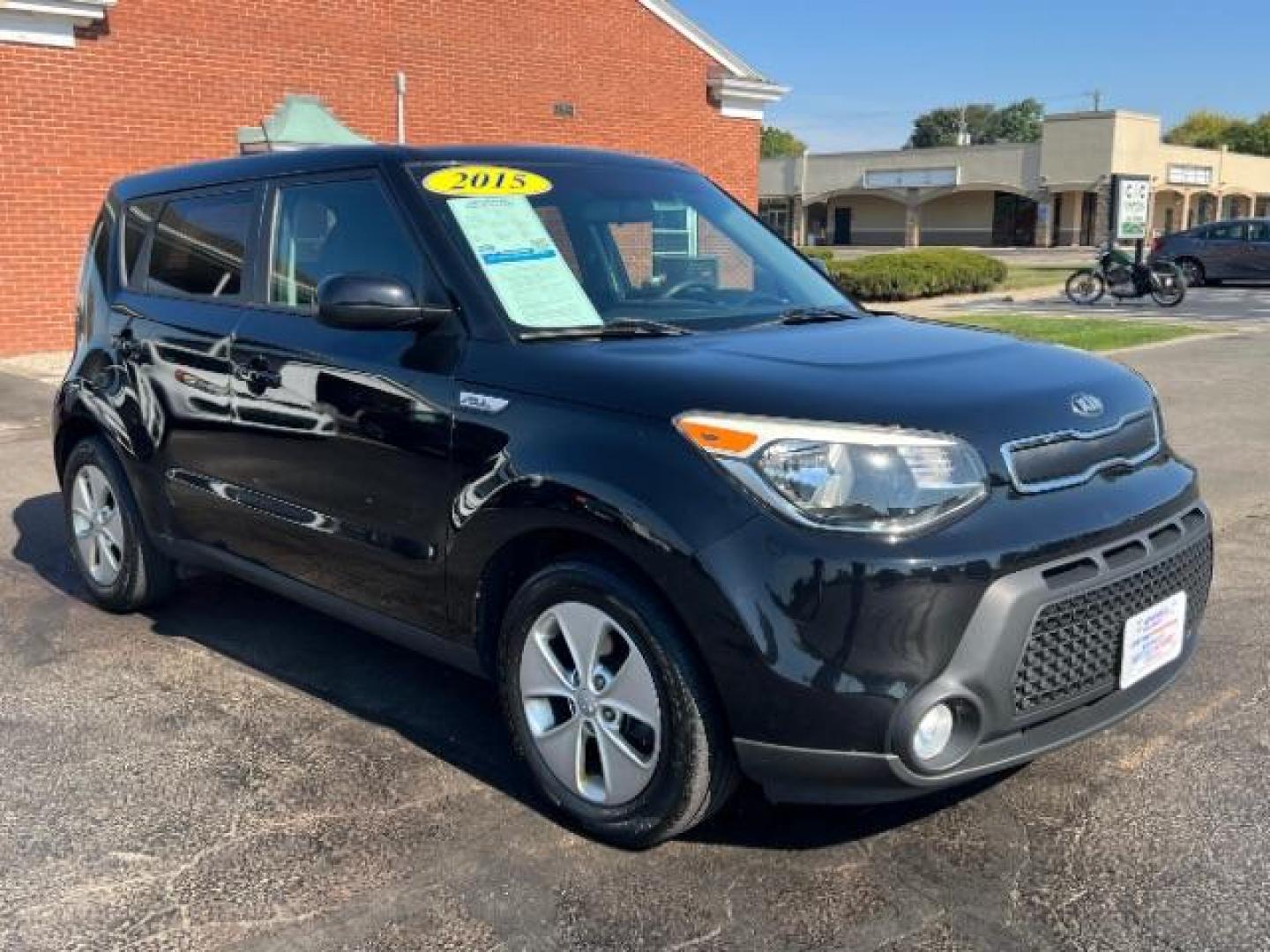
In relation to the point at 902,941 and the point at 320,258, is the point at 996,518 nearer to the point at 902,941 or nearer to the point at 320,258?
the point at 902,941

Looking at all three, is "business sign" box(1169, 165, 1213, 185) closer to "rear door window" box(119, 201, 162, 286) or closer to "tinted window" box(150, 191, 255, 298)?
"rear door window" box(119, 201, 162, 286)

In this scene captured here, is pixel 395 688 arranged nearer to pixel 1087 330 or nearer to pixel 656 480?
pixel 656 480

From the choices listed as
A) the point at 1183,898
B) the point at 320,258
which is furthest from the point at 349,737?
the point at 1183,898

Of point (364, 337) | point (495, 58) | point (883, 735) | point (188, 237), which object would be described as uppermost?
point (495, 58)

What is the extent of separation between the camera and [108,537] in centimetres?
521

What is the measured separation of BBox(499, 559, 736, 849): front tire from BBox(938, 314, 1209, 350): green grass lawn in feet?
38.2

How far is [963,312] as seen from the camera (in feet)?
65.7

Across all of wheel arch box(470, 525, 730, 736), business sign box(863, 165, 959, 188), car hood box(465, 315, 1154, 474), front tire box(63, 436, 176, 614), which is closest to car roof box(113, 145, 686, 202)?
car hood box(465, 315, 1154, 474)

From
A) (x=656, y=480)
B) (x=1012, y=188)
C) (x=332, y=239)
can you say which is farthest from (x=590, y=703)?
(x=1012, y=188)

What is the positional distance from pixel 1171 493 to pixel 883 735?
3.76 ft

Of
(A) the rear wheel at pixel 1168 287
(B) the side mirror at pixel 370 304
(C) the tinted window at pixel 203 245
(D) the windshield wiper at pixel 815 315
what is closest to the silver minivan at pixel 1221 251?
(A) the rear wheel at pixel 1168 287

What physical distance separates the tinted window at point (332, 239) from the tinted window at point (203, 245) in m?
0.24

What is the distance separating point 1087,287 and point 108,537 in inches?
837

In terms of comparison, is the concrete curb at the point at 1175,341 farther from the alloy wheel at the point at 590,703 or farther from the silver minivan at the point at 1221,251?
the alloy wheel at the point at 590,703
